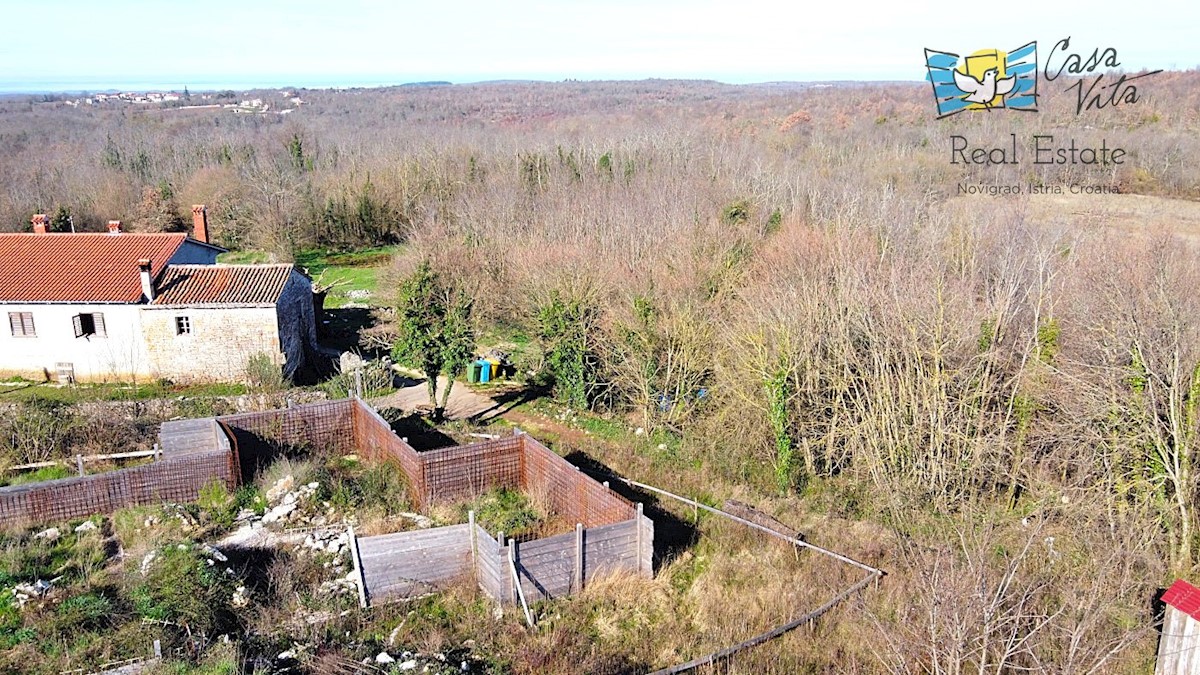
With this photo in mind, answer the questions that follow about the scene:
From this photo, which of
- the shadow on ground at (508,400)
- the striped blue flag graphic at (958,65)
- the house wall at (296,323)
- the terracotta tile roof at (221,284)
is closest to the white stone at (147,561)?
the shadow on ground at (508,400)

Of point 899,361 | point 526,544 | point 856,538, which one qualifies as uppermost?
point 899,361

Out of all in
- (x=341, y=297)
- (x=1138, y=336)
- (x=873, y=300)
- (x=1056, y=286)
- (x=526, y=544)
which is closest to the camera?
(x=526, y=544)

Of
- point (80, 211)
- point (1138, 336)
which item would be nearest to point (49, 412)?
point (1138, 336)

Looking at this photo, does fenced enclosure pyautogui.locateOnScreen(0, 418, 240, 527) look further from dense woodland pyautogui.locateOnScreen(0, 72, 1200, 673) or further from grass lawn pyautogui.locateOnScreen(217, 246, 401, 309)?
grass lawn pyautogui.locateOnScreen(217, 246, 401, 309)

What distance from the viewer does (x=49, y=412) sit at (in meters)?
22.9

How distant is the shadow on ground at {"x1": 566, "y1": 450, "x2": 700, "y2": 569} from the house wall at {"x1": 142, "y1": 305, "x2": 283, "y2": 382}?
494 inches

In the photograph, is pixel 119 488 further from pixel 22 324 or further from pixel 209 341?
pixel 22 324

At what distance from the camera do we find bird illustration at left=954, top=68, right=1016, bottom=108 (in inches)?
1779

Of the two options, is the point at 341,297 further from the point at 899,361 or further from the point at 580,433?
the point at 899,361

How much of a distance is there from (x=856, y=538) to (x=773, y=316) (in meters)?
5.81

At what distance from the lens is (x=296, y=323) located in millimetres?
30547

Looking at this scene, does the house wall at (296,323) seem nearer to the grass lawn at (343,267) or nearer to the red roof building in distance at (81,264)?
the red roof building in distance at (81,264)

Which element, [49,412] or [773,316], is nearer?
[773,316]

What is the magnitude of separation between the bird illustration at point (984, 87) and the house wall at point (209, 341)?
119 feet
